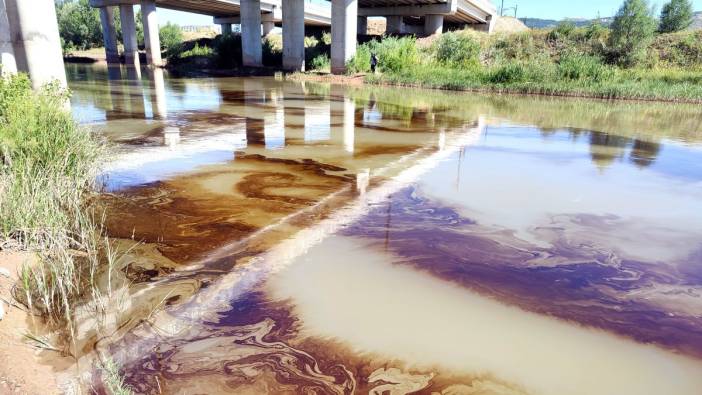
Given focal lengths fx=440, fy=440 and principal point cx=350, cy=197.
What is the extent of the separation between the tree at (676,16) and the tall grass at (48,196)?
1985 inches

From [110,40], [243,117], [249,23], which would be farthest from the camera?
[110,40]

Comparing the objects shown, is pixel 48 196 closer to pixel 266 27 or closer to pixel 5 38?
pixel 5 38

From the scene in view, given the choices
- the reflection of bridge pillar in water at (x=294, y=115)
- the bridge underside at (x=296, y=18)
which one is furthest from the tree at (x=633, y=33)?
the reflection of bridge pillar in water at (x=294, y=115)

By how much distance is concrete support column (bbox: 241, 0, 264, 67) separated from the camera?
38.0 m

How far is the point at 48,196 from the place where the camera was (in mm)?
4375

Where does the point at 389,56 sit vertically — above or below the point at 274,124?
above

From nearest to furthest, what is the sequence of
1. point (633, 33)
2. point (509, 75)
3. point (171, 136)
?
point (171, 136) < point (509, 75) < point (633, 33)

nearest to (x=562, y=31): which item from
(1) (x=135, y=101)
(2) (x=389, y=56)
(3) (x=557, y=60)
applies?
(3) (x=557, y=60)

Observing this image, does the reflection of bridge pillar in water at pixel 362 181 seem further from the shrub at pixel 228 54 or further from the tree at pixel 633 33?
the shrub at pixel 228 54

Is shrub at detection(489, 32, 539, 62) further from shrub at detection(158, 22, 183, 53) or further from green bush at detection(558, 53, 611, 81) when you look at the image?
shrub at detection(158, 22, 183, 53)

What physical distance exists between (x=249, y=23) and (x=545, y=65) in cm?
2531

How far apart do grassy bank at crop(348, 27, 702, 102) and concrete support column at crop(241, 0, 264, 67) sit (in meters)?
11.7

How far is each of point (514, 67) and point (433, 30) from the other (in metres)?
23.3

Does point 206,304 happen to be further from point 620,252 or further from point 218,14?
point 218,14
